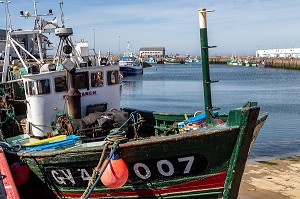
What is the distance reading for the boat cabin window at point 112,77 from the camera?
38.0ft

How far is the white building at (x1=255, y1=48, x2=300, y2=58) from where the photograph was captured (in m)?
139

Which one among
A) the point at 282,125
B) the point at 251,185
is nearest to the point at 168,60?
the point at 282,125

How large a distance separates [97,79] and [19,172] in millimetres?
3581

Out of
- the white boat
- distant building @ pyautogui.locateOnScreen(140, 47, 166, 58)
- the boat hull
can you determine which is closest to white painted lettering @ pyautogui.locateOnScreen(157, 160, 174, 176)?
the boat hull

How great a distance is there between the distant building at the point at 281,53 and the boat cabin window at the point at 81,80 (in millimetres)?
125533

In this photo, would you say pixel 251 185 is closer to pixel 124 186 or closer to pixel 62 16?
pixel 124 186

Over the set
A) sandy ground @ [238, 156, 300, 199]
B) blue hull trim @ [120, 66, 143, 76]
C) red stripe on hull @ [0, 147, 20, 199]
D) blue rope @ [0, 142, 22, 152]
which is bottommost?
sandy ground @ [238, 156, 300, 199]

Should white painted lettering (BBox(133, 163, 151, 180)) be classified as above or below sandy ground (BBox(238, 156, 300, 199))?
above

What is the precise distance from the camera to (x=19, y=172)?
354 inches

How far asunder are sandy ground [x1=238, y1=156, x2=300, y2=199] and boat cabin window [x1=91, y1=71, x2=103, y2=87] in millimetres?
5954

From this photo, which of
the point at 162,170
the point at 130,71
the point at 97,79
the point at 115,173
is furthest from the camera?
the point at 130,71

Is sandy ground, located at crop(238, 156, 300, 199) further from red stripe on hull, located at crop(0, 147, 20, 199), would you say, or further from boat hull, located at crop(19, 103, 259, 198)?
red stripe on hull, located at crop(0, 147, 20, 199)

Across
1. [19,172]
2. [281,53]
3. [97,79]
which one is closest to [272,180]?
[97,79]

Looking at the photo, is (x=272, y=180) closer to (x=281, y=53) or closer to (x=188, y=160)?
(x=188, y=160)
